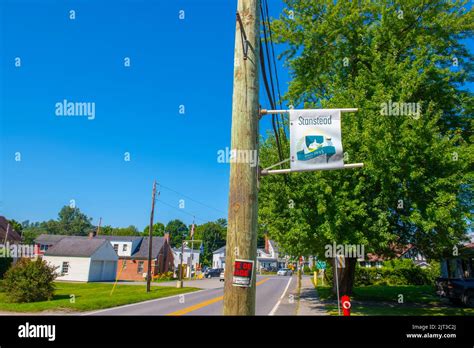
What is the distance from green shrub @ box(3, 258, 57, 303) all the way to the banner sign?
2092 centimetres

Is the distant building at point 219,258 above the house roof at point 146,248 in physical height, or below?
below

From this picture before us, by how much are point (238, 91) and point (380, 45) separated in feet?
56.5

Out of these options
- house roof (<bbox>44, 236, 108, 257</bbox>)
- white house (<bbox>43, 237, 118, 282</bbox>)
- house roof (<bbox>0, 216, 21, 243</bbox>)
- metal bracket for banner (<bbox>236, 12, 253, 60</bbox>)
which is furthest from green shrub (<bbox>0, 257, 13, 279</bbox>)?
metal bracket for banner (<bbox>236, 12, 253, 60</bbox>)

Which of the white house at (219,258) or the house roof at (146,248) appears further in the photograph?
the white house at (219,258)

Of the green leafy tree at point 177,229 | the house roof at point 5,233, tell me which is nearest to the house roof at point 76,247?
the house roof at point 5,233

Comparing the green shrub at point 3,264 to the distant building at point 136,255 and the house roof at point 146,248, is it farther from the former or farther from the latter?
the house roof at point 146,248

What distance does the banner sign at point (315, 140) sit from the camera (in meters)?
5.04

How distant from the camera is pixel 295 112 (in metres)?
5.11

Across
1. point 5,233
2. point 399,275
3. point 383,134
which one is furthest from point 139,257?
point 383,134

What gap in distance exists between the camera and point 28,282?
67.3 ft

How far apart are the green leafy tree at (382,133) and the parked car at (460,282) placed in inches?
120

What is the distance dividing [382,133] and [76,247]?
42.7 m
